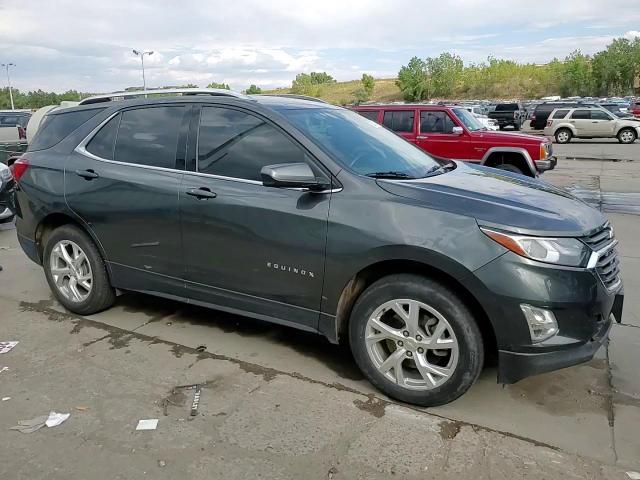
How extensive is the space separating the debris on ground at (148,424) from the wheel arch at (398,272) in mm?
1153

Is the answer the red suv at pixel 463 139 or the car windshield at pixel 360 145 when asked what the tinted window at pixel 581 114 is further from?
the car windshield at pixel 360 145

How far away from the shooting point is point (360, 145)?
381cm

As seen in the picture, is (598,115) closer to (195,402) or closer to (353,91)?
(195,402)

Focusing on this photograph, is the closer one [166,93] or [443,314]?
[443,314]

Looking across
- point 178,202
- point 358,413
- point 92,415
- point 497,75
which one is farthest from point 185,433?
point 497,75

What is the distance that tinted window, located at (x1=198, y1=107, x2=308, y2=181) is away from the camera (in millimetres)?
3588

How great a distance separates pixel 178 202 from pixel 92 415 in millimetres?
1476

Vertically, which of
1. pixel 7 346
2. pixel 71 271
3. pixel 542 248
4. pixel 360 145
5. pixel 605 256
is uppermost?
pixel 360 145

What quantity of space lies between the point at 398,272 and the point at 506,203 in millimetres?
716

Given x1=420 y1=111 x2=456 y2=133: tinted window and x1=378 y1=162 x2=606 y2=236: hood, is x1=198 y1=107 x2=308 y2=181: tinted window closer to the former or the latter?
x1=378 y1=162 x2=606 y2=236: hood

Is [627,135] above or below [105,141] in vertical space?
below

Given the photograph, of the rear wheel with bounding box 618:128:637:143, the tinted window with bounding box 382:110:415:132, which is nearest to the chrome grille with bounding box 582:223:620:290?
the tinted window with bounding box 382:110:415:132

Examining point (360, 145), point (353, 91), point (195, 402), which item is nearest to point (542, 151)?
point (360, 145)

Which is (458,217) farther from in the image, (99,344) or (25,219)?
(25,219)
